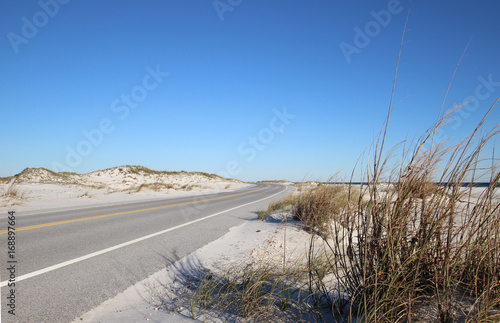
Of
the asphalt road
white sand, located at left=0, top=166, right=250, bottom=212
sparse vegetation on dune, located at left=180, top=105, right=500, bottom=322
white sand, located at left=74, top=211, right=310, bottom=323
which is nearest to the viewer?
sparse vegetation on dune, located at left=180, top=105, right=500, bottom=322

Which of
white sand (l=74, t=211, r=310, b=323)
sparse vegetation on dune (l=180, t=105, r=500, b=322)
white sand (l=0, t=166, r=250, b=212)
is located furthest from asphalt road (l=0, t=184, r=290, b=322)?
white sand (l=0, t=166, r=250, b=212)

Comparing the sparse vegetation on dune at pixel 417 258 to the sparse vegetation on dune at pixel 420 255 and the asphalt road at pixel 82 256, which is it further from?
the asphalt road at pixel 82 256

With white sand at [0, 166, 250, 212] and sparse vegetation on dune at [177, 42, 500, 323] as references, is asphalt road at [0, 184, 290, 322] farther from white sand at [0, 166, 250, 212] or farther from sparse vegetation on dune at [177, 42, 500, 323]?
white sand at [0, 166, 250, 212]

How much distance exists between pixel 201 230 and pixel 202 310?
164 inches

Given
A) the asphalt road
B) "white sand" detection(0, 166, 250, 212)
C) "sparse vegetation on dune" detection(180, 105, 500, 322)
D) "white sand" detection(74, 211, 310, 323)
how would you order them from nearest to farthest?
"sparse vegetation on dune" detection(180, 105, 500, 322), "white sand" detection(74, 211, 310, 323), the asphalt road, "white sand" detection(0, 166, 250, 212)

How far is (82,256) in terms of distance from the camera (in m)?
4.13

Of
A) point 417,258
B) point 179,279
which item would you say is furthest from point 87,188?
point 417,258

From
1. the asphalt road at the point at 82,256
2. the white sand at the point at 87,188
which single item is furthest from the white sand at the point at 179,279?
the white sand at the point at 87,188

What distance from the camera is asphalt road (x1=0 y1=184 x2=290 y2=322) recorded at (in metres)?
2.66

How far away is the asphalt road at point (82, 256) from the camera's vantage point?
2662 millimetres

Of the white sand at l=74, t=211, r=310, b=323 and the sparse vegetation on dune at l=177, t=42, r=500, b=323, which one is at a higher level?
the sparse vegetation on dune at l=177, t=42, r=500, b=323

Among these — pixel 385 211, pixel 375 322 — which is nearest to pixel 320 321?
pixel 375 322

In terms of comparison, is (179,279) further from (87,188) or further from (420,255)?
(87,188)

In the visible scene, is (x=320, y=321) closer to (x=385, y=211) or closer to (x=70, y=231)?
(x=385, y=211)
